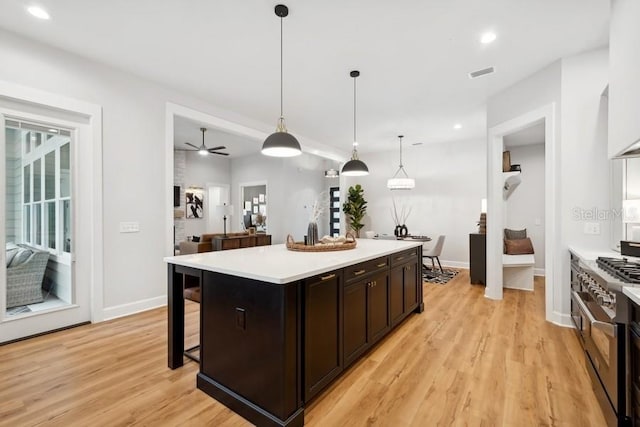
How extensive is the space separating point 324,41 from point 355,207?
5258mm

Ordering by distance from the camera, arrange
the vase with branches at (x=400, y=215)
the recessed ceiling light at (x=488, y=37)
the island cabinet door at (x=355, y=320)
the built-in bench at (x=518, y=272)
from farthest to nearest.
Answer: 1. the vase with branches at (x=400, y=215)
2. the built-in bench at (x=518, y=272)
3. the recessed ceiling light at (x=488, y=37)
4. the island cabinet door at (x=355, y=320)

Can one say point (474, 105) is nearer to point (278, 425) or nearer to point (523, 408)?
point (523, 408)

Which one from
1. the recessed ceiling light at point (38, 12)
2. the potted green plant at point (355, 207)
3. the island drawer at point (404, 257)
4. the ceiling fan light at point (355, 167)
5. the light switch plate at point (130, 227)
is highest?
the recessed ceiling light at point (38, 12)

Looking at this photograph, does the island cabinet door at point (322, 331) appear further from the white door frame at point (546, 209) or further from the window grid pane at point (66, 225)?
the window grid pane at point (66, 225)

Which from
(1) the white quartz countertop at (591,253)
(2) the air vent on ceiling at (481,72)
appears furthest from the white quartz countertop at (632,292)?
(2) the air vent on ceiling at (481,72)

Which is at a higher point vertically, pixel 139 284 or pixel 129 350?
pixel 139 284

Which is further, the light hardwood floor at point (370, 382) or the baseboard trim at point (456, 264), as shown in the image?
the baseboard trim at point (456, 264)

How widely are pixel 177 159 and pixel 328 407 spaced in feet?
24.7

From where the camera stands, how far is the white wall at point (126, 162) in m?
3.14

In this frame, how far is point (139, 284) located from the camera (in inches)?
145

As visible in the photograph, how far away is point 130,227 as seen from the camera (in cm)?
360

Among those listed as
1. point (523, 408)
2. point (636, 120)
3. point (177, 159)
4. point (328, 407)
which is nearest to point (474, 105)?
point (636, 120)

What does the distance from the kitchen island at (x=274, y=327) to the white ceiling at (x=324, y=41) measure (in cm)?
210

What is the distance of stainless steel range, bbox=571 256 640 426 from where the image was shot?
60.0 inches
